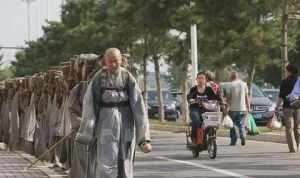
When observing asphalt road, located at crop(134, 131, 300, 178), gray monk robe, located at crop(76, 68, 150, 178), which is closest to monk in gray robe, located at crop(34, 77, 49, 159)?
asphalt road, located at crop(134, 131, 300, 178)

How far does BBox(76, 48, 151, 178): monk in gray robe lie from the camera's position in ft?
30.0

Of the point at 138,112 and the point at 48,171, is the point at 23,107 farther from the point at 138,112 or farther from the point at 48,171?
the point at 138,112

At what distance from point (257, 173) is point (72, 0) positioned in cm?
4283

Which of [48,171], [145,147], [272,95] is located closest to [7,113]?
[48,171]

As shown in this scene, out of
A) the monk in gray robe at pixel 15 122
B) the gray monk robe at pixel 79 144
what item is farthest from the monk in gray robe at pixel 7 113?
the gray monk robe at pixel 79 144

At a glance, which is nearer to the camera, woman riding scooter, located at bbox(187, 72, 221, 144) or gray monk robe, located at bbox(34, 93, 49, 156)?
gray monk robe, located at bbox(34, 93, 49, 156)

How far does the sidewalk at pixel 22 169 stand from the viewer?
45.2ft

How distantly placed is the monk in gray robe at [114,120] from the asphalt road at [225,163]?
14.2ft

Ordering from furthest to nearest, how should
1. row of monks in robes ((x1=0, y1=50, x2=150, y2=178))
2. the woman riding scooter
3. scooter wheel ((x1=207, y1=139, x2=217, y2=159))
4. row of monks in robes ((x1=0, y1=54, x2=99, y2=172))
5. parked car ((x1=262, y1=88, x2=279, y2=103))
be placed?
parked car ((x1=262, y1=88, x2=279, y2=103)) < the woman riding scooter < scooter wheel ((x1=207, y1=139, x2=217, y2=159)) < row of monks in robes ((x1=0, y1=54, x2=99, y2=172)) < row of monks in robes ((x1=0, y1=50, x2=150, y2=178))

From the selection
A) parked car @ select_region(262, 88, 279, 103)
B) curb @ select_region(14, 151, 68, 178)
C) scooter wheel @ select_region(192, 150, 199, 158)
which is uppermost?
parked car @ select_region(262, 88, 279, 103)

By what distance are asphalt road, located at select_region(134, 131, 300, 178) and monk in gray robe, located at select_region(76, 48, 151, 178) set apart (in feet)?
14.2

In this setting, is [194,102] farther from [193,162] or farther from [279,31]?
[279,31]

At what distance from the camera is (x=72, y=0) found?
181 ft

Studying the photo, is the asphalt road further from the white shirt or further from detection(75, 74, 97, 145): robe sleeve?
detection(75, 74, 97, 145): robe sleeve
